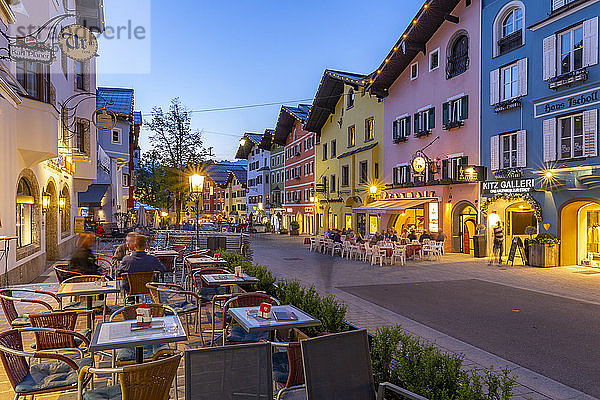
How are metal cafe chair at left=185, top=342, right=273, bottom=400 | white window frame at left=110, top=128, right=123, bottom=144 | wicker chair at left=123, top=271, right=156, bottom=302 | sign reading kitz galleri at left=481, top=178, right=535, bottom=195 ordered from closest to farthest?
1. metal cafe chair at left=185, top=342, right=273, bottom=400
2. wicker chair at left=123, top=271, right=156, bottom=302
3. sign reading kitz galleri at left=481, top=178, right=535, bottom=195
4. white window frame at left=110, top=128, right=123, bottom=144

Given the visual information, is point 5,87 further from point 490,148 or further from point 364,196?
point 364,196

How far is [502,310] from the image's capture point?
1028 centimetres

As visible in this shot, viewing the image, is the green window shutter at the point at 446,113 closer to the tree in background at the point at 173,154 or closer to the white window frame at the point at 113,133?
the tree in background at the point at 173,154

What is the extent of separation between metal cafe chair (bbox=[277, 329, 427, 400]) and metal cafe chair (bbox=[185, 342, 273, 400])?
0.33 metres

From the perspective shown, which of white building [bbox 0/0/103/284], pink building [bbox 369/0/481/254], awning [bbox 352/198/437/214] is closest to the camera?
white building [bbox 0/0/103/284]

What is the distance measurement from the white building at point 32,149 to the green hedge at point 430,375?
30.0 feet

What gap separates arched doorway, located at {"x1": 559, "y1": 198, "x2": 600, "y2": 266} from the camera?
17.9m

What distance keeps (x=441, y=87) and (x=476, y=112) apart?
11.4ft

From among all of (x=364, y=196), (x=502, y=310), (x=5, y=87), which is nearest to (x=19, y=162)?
(x=5, y=87)

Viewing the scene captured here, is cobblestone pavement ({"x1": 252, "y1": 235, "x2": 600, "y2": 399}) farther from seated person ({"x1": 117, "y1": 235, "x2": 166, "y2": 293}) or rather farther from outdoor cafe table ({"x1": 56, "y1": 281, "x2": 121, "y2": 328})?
outdoor cafe table ({"x1": 56, "y1": 281, "x2": 121, "y2": 328})

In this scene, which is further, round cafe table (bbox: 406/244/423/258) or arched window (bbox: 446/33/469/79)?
arched window (bbox: 446/33/469/79)

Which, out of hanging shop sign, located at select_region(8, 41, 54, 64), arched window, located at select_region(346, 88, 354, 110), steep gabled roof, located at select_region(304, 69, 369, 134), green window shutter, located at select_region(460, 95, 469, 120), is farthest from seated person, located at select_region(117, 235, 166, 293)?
arched window, located at select_region(346, 88, 354, 110)

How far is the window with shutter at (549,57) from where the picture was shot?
1803 cm

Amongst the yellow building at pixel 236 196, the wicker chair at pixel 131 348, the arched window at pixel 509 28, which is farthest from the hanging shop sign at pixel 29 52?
the yellow building at pixel 236 196
